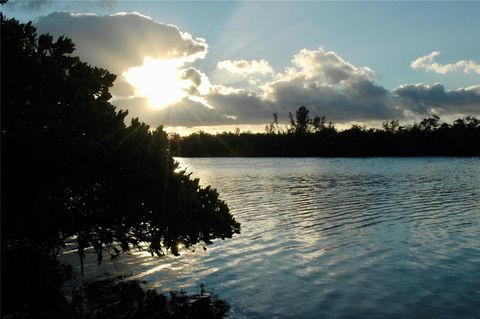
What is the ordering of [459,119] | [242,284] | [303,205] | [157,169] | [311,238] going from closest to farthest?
[157,169] < [242,284] < [311,238] < [303,205] < [459,119]

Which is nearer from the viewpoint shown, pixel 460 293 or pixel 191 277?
pixel 460 293

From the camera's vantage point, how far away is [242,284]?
49.7ft

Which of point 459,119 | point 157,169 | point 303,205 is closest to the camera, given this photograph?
point 157,169

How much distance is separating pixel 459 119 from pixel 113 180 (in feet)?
688

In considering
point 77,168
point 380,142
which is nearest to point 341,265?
point 77,168

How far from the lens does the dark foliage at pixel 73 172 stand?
1195cm

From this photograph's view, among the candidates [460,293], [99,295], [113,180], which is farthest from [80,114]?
[460,293]

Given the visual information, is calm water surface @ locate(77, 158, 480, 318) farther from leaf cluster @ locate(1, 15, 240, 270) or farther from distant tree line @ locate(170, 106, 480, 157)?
distant tree line @ locate(170, 106, 480, 157)

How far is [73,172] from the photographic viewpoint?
12.2 metres

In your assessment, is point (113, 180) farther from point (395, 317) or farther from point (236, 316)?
Result: point (395, 317)

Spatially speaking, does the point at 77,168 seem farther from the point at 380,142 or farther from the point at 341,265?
the point at 380,142

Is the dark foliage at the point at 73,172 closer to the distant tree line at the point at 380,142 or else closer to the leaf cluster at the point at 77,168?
the leaf cluster at the point at 77,168

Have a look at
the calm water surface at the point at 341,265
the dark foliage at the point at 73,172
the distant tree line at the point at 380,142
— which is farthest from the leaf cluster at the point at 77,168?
the distant tree line at the point at 380,142

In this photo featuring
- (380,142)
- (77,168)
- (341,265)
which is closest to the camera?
(77,168)
